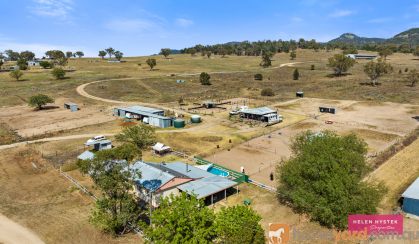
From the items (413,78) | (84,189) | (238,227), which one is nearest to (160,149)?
(84,189)

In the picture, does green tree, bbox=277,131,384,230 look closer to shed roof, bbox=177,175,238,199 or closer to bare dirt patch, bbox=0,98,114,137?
shed roof, bbox=177,175,238,199

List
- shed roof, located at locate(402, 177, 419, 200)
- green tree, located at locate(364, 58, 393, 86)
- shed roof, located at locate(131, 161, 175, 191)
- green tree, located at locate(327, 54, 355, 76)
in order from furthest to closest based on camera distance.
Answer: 1. green tree, located at locate(327, 54, 355, 76)
2. green tree, located at locate(364, 58, 393, 86)
3. shed roof, located at locate(131, 161, 175, 191)
4. shed roof, located at locate(402, 177, 419, 200)

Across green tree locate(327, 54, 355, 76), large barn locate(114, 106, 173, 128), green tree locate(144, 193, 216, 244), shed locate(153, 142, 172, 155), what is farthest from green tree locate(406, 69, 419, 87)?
green tree locate(144, 193, 216, 244)

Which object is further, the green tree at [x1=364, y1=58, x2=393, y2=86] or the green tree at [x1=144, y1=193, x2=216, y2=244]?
the green tree at [x1=364, y1=58, x2=393, y2=86]

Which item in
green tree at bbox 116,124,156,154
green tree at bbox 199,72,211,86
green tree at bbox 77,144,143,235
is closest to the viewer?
green tree at bbox 77,144,143,235

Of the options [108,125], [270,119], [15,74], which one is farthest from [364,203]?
[15,74]

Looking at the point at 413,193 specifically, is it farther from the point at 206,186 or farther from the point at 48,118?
the point at 48,118

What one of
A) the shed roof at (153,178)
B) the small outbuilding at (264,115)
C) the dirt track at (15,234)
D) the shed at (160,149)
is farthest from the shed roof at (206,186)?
the small outbuilding at (264,115)

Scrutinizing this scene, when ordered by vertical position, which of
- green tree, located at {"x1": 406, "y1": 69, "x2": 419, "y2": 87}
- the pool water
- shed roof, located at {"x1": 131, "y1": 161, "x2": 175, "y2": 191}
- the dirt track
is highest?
green tree, located at {"x1": 406, "y1": 69, "x2": 419, "y2": 87}
